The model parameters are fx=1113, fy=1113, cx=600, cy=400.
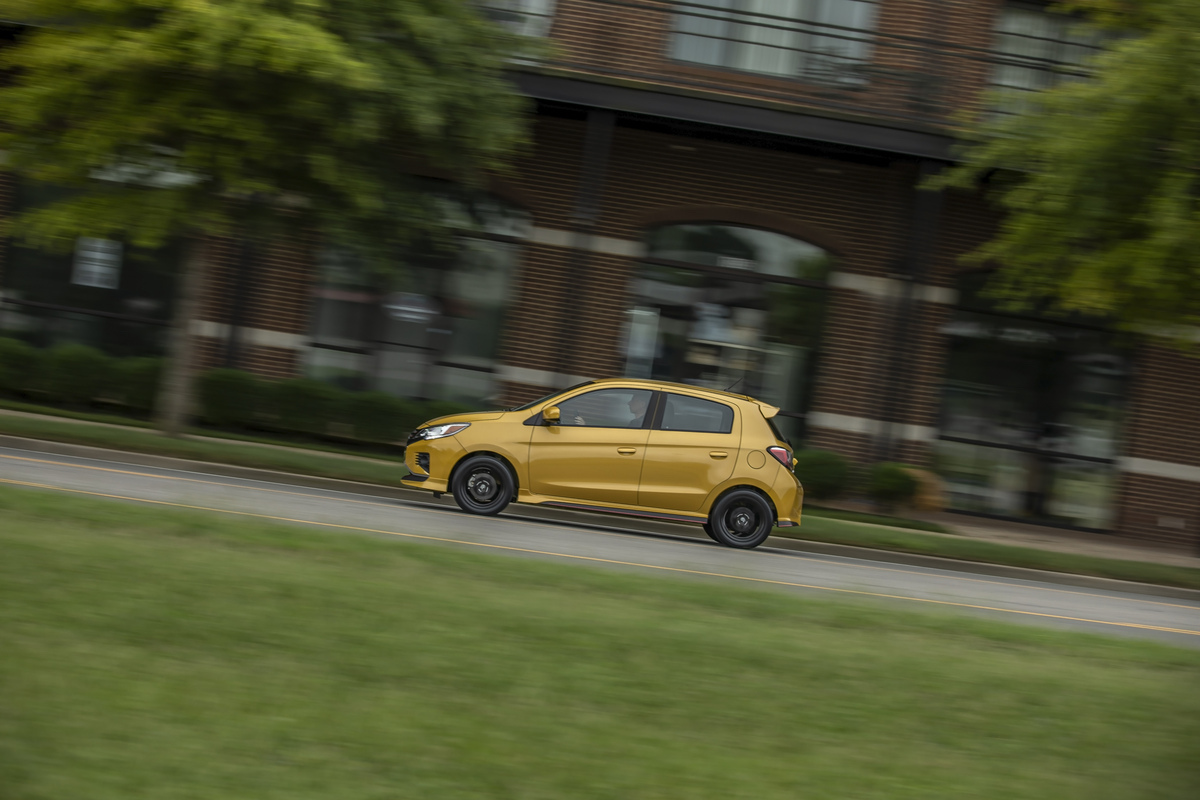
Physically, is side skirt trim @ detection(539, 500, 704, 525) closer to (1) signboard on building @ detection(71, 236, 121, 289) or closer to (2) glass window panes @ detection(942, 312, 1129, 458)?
(2) glass window panes @ detection(942, 312, 1129, 458)

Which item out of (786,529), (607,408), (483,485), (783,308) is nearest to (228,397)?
(483,485)

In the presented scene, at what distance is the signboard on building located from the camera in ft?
59.6

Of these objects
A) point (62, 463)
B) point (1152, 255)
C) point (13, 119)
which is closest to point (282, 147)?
point (13, 119)

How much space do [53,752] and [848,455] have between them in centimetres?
1504

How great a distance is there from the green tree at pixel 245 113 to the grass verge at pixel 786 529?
1472 mm

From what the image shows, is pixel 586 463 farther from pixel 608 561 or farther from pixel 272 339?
pixel 272 339

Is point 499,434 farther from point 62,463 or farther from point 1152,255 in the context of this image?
point 1152,255

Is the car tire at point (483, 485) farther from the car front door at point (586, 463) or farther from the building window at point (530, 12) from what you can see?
the building window at point (530, 12)

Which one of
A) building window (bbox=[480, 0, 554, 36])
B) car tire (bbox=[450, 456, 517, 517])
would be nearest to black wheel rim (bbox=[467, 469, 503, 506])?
car tire (bbox=[450, 456, 517, 517])

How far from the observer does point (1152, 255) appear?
11.8 meters

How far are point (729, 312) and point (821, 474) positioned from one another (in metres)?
3.09

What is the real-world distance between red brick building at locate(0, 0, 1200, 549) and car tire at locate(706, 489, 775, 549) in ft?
19.8

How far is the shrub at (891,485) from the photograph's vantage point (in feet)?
52.9

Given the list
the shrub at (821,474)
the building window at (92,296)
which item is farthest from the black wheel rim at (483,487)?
the building window at (92,296)
